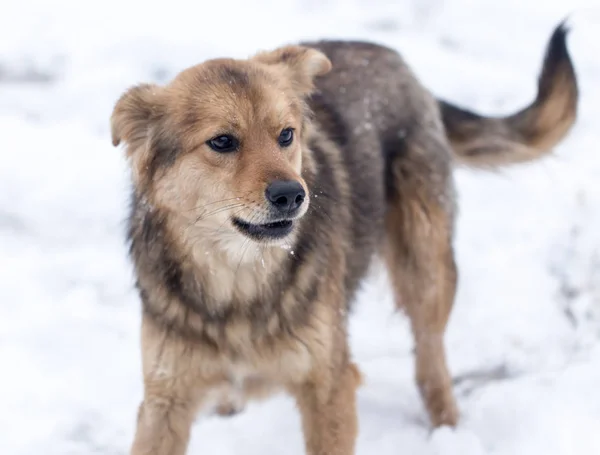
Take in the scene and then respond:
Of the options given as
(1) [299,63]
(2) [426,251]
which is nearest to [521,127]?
(2) [426,251]

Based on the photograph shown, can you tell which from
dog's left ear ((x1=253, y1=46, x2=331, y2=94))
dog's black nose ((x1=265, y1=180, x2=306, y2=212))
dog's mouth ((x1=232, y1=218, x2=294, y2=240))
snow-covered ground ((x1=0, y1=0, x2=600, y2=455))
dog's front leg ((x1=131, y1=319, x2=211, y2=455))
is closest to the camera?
dog's black nose ((x1=265, y1=180, x2=306, y2=212))

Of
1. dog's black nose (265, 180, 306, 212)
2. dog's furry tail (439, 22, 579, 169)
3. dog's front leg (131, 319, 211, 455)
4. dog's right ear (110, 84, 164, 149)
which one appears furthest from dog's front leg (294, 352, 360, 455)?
→ dog's furry tail (439, 22, 579, 169)

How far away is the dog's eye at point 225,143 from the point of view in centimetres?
300

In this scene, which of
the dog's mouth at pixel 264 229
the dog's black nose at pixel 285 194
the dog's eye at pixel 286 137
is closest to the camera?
the dog's black nose at pixel 285 194

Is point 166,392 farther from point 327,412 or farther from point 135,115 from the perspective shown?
point 135,115

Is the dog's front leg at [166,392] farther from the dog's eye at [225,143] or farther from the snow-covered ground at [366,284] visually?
the dog's eye at [225,143]

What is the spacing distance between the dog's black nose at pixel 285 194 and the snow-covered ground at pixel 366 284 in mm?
1196

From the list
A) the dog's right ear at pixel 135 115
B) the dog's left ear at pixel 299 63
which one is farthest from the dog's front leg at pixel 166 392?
the dog's left ear at pixel 299 63

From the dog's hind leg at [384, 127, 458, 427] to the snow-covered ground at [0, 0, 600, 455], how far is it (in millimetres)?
202

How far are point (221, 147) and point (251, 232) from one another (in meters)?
0.33

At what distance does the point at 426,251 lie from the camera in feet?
13.7

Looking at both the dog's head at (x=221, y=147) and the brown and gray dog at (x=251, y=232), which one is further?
the brown and gray dog at (x=251, y=232)

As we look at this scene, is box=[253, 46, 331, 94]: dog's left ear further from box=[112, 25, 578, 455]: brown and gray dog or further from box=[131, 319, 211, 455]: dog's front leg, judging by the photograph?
box=[131, 319, 211, 455]: dog's front leg

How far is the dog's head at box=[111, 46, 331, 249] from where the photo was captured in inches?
114
